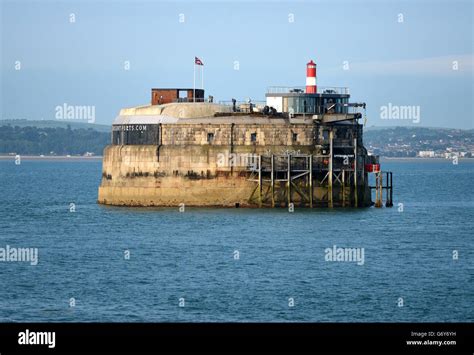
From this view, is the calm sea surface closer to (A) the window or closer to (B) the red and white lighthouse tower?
(A) the window

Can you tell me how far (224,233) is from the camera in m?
60.7

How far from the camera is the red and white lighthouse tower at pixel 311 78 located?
7588 cm

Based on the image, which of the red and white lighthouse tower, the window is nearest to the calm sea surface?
the window

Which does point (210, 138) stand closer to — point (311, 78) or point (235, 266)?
point (311, 78)

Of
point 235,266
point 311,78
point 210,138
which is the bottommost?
point 235,266

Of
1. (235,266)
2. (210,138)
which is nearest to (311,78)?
(210,138)

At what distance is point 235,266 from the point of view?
1993 inches

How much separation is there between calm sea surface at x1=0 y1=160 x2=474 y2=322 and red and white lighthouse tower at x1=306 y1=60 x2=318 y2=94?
816 centimetres

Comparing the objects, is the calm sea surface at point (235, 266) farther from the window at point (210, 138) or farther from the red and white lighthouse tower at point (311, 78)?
the red and white lighthouse tower at point (311, 78)

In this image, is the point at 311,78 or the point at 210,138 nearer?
the point at 210,138

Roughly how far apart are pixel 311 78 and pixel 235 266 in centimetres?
2751

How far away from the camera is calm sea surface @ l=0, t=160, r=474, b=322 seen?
4116cm
